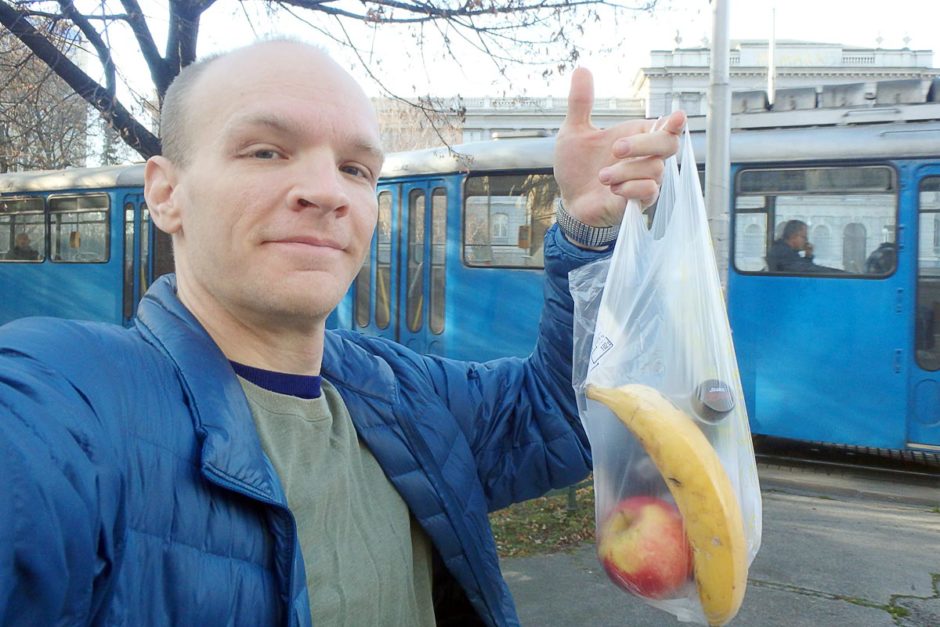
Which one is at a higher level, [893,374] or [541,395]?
[541,395]

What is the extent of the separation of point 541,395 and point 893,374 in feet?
22.0

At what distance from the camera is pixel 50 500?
0.90 m

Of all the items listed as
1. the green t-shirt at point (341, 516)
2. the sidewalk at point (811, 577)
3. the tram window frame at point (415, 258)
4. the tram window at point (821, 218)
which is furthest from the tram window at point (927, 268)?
the green t-shirt at point (341, 516)

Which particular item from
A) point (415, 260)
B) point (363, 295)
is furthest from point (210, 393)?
point (363, 295)

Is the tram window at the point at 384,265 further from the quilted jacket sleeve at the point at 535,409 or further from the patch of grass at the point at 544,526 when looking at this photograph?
the quilted jacket sleeve at the point at 535,409

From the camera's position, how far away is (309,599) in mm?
1279

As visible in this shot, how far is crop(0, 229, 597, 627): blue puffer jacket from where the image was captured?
35.8 inches

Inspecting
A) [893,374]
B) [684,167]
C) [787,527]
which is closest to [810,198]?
[893,374]

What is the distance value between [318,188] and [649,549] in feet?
2.95

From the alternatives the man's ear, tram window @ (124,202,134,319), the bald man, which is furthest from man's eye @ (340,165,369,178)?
tram window @ (124,202,134,319)

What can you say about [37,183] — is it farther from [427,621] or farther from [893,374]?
[427,621]

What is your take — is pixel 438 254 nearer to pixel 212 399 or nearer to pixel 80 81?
pixel 80 81

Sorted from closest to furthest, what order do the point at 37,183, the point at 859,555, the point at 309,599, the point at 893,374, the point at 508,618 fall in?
the point at 309,599 → the point at 508,618 → the point at 859,555 → the point at 893,374 → the point at 37,183

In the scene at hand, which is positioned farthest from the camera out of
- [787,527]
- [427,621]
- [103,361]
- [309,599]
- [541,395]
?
[787,527]
